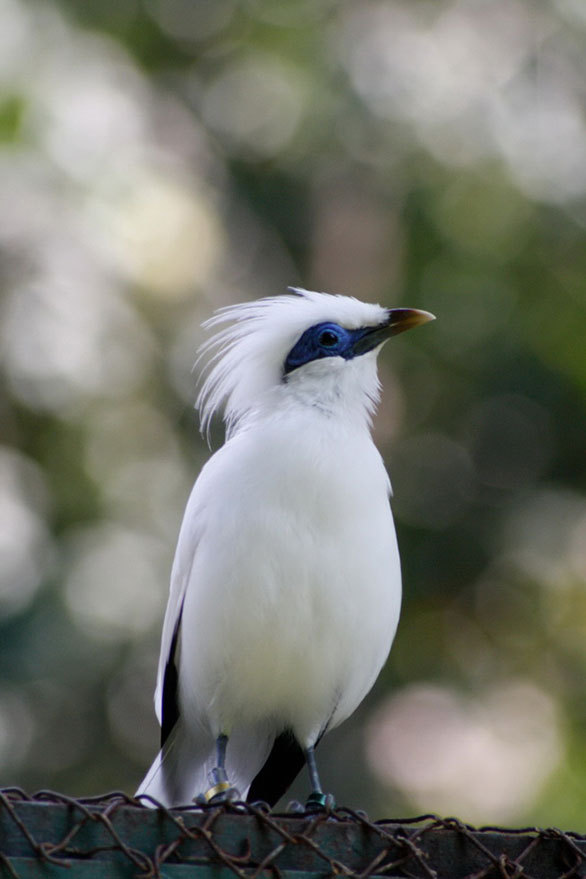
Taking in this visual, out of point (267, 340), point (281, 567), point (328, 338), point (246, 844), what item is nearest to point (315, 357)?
point (328, 338)

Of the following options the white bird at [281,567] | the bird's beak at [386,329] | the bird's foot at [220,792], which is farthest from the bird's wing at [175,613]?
the bird's beak at [386,329]

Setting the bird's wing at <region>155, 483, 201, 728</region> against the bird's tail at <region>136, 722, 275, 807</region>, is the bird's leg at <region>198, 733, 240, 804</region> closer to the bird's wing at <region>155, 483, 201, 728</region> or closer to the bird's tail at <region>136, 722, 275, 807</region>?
the bird's tail at <region>136, 722, 275, 807</region>

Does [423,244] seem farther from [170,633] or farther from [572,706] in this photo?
[170,633]

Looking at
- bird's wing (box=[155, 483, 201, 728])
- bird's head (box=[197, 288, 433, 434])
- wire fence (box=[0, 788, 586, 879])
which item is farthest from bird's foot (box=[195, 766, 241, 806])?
bird's head (box=[197, 288, 433, 434])

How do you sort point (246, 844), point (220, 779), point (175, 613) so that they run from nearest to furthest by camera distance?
point (246, 844) → point (220, 779) → point (175, 613)

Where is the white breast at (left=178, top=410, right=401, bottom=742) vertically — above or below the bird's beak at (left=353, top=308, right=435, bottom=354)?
below

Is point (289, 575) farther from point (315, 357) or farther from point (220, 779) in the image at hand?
point (315, 357)

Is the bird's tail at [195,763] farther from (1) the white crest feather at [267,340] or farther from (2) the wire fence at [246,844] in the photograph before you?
(2) the wire fence at [246,844]
